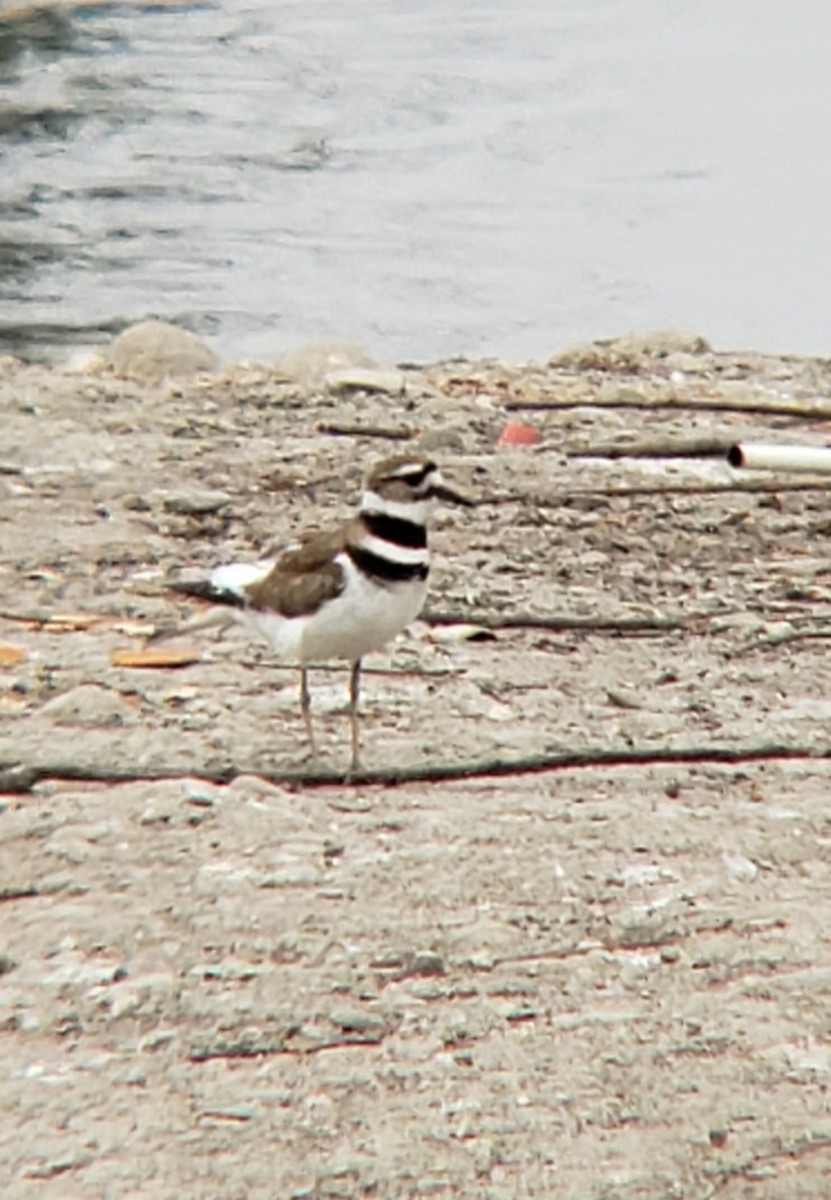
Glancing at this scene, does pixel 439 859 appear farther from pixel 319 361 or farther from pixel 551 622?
pixel 319 361

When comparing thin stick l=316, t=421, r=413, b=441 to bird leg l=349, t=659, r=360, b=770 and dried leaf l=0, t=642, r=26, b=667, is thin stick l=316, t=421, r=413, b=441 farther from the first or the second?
bird leg l=349, t=659, r=360, b=770

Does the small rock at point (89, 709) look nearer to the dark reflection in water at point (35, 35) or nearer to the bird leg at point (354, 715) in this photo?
the bird leg at point (354, 715)

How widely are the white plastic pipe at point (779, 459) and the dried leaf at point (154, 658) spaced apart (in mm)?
1284

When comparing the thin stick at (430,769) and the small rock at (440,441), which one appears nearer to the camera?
the thin stick at (430,769)

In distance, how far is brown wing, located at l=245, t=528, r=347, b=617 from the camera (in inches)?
175

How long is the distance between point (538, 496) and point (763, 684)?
141 cm

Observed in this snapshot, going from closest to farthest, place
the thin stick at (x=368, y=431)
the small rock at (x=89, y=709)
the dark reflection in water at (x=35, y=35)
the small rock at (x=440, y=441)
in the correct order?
the small rock at (x=89, y=709)
the small rock at (x=440, y=441)
the thin stick at (x=368, y=431)
the dark reflection in water at (x=35, y=35)

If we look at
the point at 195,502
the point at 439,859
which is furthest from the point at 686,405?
the point at 439,859

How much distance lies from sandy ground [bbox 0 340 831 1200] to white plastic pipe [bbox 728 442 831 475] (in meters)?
0.46

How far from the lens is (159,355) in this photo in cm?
871

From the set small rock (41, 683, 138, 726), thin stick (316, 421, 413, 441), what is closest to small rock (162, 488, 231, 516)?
thin stick (316, 421, 413, 441)

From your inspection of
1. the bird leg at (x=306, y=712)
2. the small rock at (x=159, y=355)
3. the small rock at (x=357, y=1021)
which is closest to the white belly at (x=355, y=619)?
the bird leg at (x=306, y=712)

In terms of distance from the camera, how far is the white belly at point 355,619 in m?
4.39

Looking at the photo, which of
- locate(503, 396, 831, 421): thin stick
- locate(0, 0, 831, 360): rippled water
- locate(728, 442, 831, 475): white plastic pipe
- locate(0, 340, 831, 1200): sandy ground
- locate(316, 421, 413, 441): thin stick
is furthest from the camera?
locate(0, 0, 831, 360): rippled water
